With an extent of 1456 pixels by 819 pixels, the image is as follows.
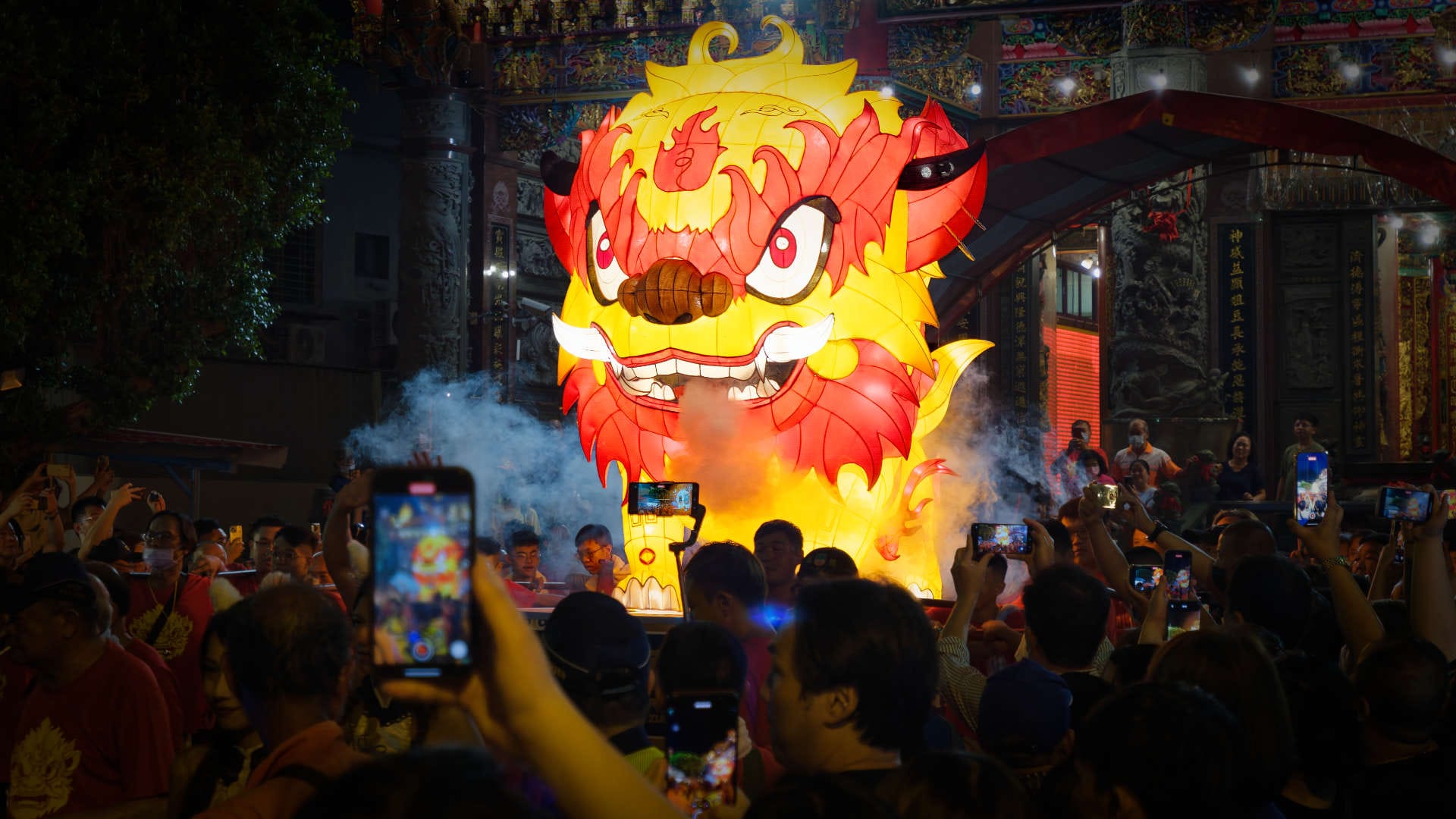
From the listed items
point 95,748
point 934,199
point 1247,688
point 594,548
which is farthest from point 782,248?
point 1247,688

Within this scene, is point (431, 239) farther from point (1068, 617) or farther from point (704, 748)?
point (704, 748)

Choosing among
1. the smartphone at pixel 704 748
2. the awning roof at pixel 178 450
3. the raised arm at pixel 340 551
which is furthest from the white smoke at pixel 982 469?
the awning roof at pixel 178 450

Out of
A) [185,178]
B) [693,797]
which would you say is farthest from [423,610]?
[185,178]

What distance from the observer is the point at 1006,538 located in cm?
457

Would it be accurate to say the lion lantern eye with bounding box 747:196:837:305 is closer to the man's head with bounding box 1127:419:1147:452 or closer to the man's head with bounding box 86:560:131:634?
the man's head with bounding box 86:560:131:634

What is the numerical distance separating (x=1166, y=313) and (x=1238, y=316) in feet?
2.44

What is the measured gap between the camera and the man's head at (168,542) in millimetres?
5715

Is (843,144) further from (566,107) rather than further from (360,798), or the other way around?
(566,107)

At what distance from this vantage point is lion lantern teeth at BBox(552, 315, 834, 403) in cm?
761

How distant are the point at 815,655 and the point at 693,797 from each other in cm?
37

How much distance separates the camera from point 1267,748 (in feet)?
8.20

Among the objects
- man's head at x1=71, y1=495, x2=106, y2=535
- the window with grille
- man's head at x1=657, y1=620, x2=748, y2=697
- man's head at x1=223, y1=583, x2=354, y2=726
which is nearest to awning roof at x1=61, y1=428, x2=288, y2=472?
man's head at x1=71, y1=495, x2=106, y2=535

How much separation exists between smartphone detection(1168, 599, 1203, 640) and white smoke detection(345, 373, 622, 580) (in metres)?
10.9

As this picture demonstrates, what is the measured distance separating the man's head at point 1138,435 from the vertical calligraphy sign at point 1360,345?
2.59m
